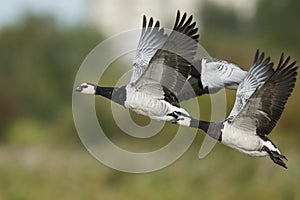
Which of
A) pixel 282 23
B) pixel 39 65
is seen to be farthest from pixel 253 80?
pixel 282 23

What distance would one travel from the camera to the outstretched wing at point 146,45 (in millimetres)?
8750

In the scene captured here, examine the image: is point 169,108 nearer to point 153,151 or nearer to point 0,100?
point 153,151

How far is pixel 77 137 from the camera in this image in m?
27.7

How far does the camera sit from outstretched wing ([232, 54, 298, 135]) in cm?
786

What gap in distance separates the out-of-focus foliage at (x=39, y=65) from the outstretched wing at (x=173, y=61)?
2418 cm

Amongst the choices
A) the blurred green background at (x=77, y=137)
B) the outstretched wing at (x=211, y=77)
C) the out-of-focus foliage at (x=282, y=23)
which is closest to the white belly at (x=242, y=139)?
the outstretched wing at (x=211, y=77)

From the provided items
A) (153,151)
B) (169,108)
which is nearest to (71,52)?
(153,151)

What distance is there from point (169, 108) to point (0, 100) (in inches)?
1061

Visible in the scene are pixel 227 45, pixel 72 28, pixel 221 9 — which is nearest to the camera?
pixel 227 45

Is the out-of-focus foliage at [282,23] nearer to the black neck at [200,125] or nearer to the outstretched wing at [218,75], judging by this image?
the outstretched wing at [218,75]

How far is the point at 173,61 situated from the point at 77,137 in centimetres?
1965

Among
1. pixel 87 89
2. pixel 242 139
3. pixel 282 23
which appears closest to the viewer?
pixel 242 139

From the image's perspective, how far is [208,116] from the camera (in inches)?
818

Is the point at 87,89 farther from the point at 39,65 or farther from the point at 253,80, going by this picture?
the point at 39,65
